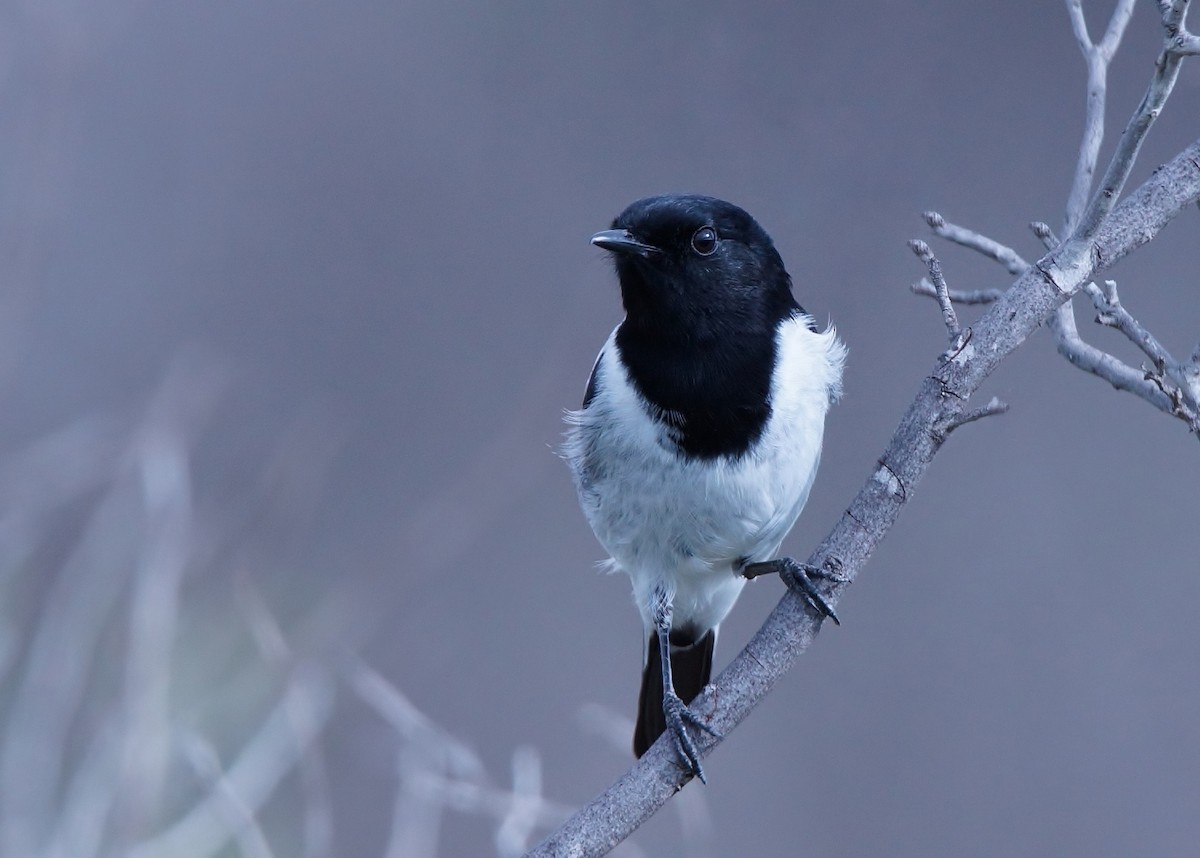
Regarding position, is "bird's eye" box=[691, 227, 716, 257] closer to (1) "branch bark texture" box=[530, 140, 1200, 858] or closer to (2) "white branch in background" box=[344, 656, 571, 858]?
(1) "branch bark texture" box=[530, 140, 1200, 858]

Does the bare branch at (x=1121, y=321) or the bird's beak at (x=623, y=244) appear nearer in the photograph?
the bare branch at (x=1121, y=321)

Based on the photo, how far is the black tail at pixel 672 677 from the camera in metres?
2.65

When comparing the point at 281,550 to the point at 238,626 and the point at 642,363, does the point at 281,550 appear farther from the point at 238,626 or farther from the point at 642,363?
the point at 642,363

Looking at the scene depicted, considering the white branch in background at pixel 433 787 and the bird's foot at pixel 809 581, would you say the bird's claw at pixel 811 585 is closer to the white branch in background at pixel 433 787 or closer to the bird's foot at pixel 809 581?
the bird's foot at pixel 809 581

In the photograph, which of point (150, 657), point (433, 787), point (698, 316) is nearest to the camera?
point (150, 657)

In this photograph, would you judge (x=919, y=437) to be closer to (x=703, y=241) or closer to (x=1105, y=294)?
(x=1105, y=294)

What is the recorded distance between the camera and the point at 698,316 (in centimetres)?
222

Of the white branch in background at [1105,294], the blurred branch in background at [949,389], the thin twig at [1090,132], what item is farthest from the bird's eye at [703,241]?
the thin twig at [1090,132]

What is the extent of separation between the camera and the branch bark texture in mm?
1616

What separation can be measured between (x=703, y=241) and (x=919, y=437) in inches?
28.2

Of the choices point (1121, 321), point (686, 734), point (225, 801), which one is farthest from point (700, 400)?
point (225, 801)

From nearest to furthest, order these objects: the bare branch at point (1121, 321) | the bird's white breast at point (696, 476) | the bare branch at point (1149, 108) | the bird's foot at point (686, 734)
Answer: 1. the bare branch at point (1149, 108)
2. the bare branch at point (1121, 321)
3. the bird's foot at point (686, 734)
4. the bird's white breast at point (696, 476)

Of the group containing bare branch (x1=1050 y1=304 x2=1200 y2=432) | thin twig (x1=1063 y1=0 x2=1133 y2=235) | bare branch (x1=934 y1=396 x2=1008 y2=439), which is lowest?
bare branch (x1=934 y1=396 x2=1008 y2=439)

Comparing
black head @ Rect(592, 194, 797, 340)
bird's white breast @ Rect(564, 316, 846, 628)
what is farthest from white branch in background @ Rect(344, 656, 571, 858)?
black head @ Rect(592, 194, 797, 340)
